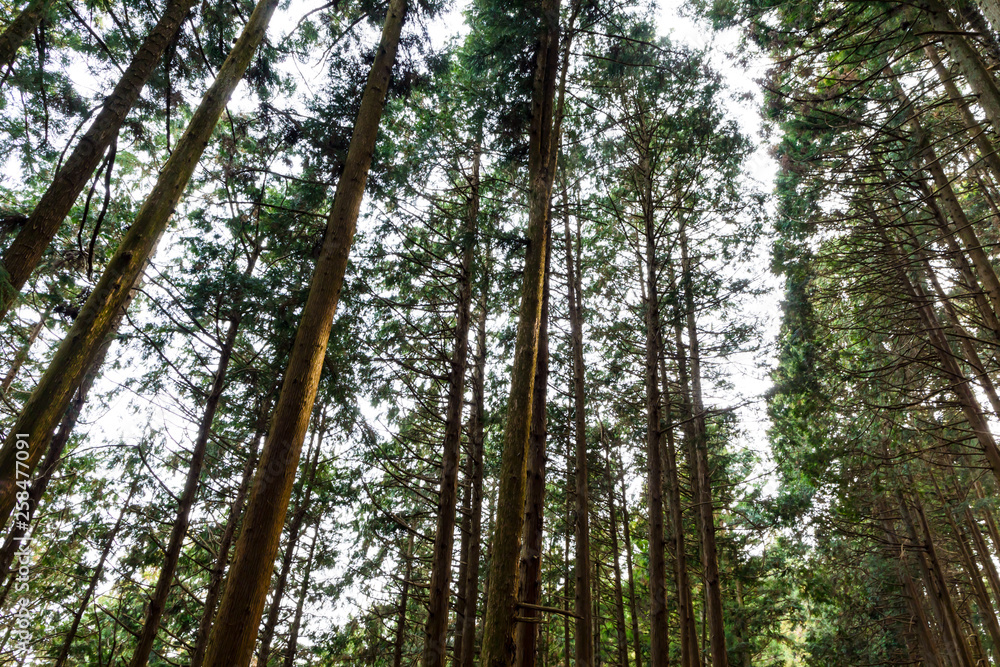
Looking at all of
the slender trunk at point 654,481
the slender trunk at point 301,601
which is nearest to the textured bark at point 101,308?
the slender trunk at point 654,481

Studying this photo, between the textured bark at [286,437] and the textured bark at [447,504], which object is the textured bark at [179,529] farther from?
the textured bark at [286,437]

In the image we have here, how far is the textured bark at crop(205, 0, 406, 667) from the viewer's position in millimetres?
2939

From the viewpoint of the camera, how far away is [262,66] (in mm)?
6160

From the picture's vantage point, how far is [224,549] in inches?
292

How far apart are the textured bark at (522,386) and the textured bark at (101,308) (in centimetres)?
316

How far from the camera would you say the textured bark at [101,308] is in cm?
242

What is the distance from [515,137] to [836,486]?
1178 cm

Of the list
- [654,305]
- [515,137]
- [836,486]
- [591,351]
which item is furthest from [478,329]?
[836,486]

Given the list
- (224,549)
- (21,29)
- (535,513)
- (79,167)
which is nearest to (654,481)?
(535,513)

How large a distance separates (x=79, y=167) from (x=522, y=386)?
4563mm

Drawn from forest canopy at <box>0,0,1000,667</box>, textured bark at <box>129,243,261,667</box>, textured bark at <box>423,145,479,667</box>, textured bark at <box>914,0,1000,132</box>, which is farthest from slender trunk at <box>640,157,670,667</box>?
textured bark at <box>129,243,261,667</box>

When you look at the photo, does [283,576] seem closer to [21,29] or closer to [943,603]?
[21,29]

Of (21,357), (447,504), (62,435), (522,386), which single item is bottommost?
(447,504)

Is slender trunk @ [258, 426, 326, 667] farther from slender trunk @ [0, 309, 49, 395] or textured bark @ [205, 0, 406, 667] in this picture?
textured bark @ [205, 0, 406, 667]
